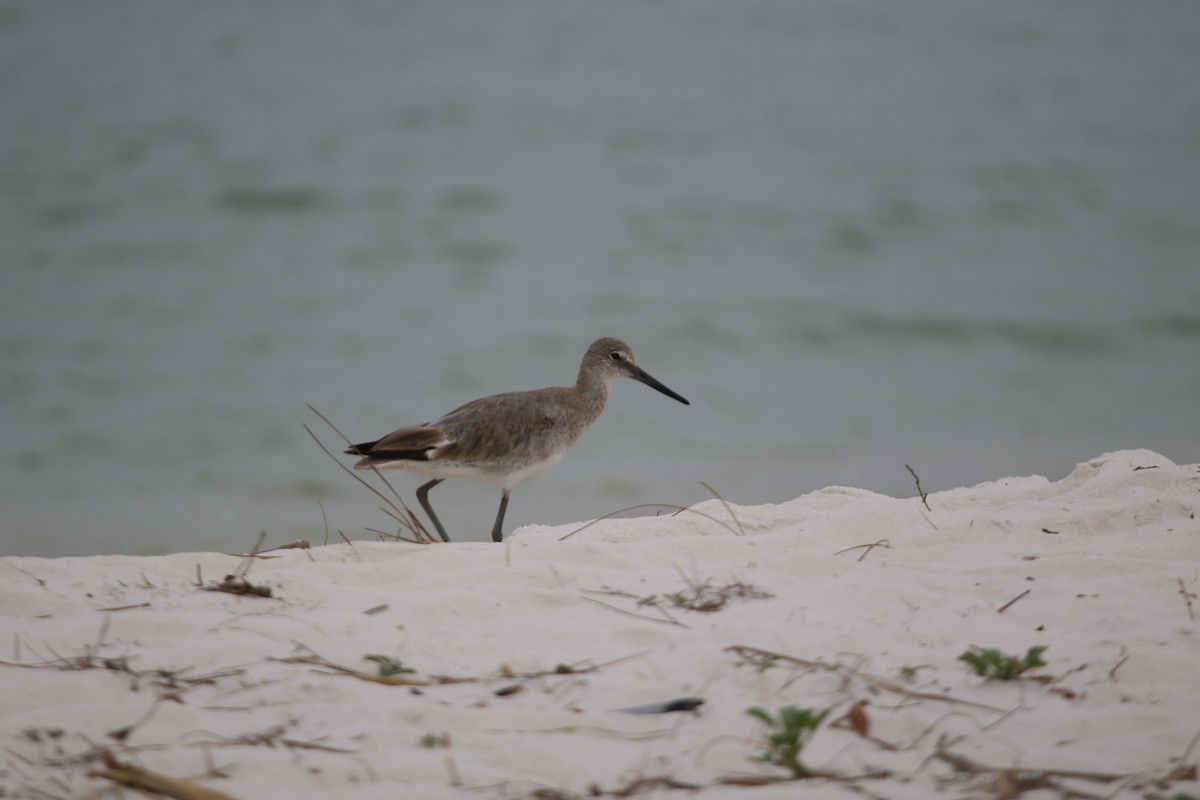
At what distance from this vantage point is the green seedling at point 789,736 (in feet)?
9.45

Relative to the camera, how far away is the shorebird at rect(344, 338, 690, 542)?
21.9 feet

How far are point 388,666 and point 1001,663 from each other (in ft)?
6.02

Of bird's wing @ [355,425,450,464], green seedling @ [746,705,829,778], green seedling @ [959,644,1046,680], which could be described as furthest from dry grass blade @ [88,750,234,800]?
bird's wing @ [355,425,450,464]

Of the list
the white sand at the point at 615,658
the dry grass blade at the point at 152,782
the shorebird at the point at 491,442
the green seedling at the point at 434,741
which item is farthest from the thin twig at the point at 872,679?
the shorebird at the point at 491,442

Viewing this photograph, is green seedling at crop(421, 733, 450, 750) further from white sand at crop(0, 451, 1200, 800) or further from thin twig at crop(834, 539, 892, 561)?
thin twig at crop(834, 539, 892, 561)

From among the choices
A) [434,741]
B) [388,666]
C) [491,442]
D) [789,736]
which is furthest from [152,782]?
[491,442]

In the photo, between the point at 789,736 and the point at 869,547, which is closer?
the point at 789,736

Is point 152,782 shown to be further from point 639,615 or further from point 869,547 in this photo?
point 869,547


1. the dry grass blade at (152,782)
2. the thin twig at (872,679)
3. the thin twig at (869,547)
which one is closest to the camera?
the dry grass blade at (152,782)

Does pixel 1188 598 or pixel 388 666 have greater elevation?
pixel 1188 598

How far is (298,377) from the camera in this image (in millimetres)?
13594

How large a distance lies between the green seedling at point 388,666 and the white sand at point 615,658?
0.07 m

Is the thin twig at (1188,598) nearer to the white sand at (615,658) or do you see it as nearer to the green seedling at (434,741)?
the white sand at (615,658)

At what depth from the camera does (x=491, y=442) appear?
6852mm
